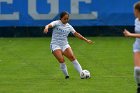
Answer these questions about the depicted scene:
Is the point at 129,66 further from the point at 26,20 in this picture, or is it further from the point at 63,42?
the point at 26,20

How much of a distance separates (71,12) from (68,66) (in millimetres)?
13228

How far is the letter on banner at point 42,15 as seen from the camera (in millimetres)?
32188

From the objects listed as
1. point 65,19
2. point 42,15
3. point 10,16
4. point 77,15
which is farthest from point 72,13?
point 65,19

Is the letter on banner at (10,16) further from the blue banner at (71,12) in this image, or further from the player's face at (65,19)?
the player's face at (65,19)

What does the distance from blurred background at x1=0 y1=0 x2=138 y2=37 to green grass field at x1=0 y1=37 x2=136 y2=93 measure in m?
2.49

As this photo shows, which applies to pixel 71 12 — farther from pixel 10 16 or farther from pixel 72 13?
pixel 10 16

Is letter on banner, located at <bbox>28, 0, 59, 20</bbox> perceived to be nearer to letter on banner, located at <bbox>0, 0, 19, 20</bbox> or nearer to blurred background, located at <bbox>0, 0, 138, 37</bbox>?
blurred background, located at <bbox>0, 0, 138, 37</bbox>

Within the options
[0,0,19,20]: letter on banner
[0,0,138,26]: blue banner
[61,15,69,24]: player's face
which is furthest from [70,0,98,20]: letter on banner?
[61,15,69,24]: player's face

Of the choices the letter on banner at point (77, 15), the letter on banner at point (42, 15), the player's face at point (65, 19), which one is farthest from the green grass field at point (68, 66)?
the letter on banner at point (42, 15)

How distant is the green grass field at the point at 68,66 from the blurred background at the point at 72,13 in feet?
8.16

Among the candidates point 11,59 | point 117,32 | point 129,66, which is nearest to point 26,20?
point 117,32

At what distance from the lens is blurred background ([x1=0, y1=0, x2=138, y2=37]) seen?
32.2m

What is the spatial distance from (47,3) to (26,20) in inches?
59.2

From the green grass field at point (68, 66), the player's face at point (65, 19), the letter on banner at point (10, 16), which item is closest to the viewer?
the green grass field at point (68, 66)
